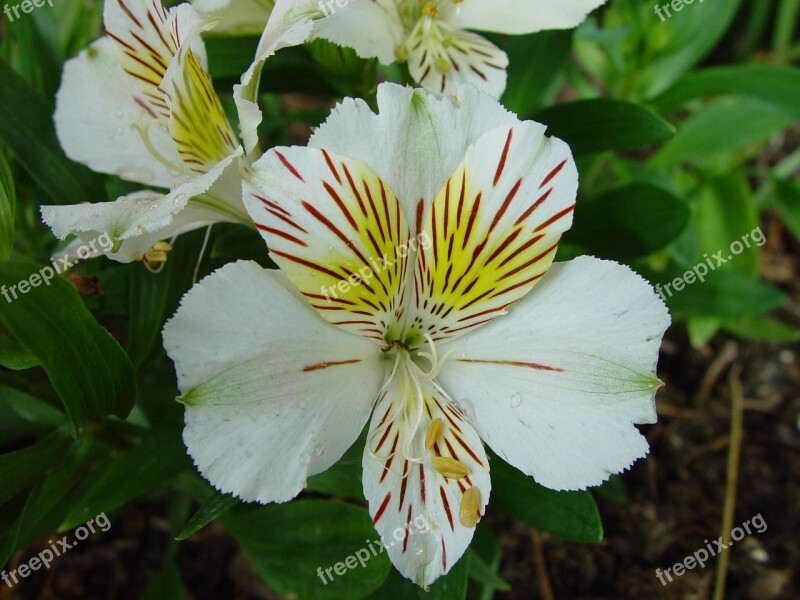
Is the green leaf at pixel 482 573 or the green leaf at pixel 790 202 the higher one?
the green leaf at pixel 482 573

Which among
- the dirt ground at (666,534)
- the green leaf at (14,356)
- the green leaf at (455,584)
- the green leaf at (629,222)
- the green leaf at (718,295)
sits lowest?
the dirt ground at (666,534)

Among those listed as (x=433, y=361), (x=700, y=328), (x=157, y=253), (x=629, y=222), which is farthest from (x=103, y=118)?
(x=700, y=328)

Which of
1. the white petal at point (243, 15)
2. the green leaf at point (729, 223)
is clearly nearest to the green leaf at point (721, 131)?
the green leaf at point (729, 223)

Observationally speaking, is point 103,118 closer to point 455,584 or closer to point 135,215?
point 135,215

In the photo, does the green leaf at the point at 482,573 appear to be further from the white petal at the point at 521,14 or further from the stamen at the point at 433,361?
the white petal at the point at 521,14

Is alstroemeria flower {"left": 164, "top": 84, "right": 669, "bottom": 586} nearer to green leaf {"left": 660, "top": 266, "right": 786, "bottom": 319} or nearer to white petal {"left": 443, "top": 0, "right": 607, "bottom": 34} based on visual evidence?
white petal {"left": 443, "top": 0, "right": 607, "bottom": 34}

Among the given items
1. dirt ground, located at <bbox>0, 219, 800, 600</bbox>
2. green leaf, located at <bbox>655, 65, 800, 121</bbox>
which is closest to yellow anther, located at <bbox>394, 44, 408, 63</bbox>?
green leaf, located at <bbox>655, 65, 800, 121</bbox>
